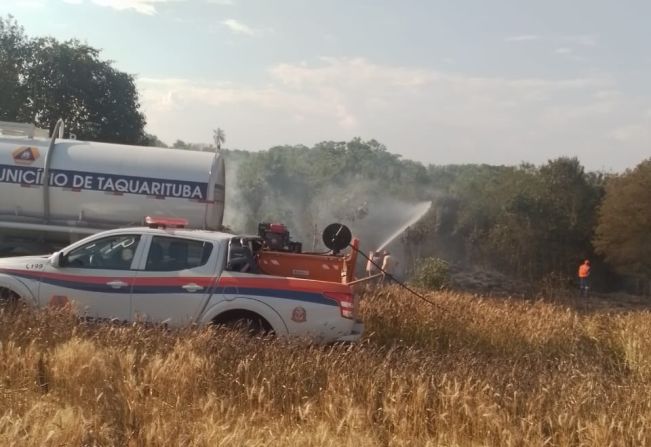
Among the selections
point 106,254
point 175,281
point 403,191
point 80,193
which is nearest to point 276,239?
point 175,281

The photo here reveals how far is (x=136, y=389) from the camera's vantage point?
5547 mm

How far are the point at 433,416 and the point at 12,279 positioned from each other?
551 cm

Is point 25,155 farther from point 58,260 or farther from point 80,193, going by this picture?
point 58,260

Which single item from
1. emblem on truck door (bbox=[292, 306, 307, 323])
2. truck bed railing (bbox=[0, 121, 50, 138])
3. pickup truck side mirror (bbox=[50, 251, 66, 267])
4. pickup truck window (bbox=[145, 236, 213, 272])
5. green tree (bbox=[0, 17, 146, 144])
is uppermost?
green tree (bbox=[0, 17, 146, 144])

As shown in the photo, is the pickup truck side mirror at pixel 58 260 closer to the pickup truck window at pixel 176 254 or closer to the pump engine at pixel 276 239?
the pickup truck window at pixel 176 254

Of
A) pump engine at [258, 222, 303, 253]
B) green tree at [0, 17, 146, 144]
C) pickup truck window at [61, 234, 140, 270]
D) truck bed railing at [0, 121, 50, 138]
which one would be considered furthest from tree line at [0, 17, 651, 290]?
pickup truck window at [61, 234, 140, 270]

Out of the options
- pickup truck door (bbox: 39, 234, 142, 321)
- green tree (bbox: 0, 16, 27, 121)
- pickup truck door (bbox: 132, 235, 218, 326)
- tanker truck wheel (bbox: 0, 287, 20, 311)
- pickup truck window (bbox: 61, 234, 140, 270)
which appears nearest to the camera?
tanker truck wheel (bbox: 0, 287, 20, 311)

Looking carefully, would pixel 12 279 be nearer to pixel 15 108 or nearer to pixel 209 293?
pixel 209 293

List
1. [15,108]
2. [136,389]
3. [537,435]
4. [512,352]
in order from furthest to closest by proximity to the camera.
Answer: [15,108] < [512,352] < [136,389] < [537,435]

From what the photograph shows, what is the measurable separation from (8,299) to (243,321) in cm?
277

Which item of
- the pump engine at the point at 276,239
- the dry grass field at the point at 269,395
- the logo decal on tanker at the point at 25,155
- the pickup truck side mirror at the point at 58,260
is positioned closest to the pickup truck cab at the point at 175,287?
the pickup truck side mirror at the point at 58,260

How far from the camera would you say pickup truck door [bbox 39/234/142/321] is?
8.45 meters

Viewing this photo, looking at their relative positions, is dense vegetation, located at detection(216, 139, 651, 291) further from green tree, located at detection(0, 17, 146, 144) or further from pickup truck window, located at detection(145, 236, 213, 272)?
pickup truck window, located at detection(145, 236, 213, 272)

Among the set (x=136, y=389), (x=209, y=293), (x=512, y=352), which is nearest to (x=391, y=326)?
(x=512, y=352)
